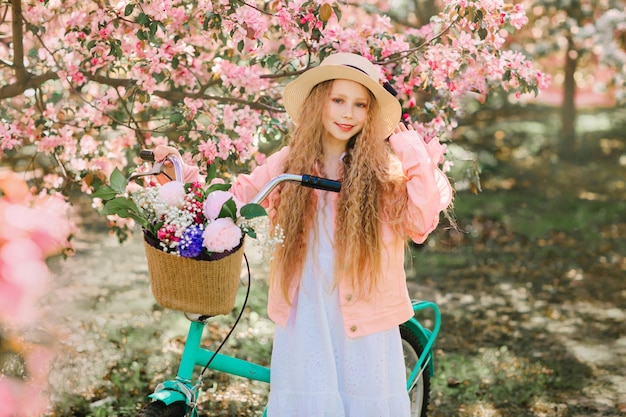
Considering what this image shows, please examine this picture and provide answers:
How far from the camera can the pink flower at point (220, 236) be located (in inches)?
90.0

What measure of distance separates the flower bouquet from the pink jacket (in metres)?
0.49

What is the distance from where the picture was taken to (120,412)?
3947 mm

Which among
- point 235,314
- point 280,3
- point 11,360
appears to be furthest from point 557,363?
point 11,360

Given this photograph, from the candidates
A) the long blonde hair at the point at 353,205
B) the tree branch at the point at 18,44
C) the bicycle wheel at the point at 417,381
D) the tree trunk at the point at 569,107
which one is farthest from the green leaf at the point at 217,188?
the tree trunk at the point at 569,107

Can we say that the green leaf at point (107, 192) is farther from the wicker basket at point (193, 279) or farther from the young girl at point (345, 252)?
the young girl at point (345, 252)

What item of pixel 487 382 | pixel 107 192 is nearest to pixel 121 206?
pixel 107 192

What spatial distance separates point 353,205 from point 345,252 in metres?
0.16

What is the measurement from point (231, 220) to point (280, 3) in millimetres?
1516

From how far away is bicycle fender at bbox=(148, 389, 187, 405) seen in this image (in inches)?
97.3

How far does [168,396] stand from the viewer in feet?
8.19

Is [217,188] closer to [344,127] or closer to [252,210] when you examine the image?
[252,210]

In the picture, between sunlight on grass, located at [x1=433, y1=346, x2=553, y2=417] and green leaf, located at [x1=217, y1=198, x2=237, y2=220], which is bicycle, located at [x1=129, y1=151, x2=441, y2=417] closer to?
green leaf, located at [x1=217, y1=198, x2=237, y2=220]

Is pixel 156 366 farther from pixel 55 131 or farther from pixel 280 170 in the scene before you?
pixel 280 170

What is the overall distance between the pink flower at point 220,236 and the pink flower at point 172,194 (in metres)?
0.16
